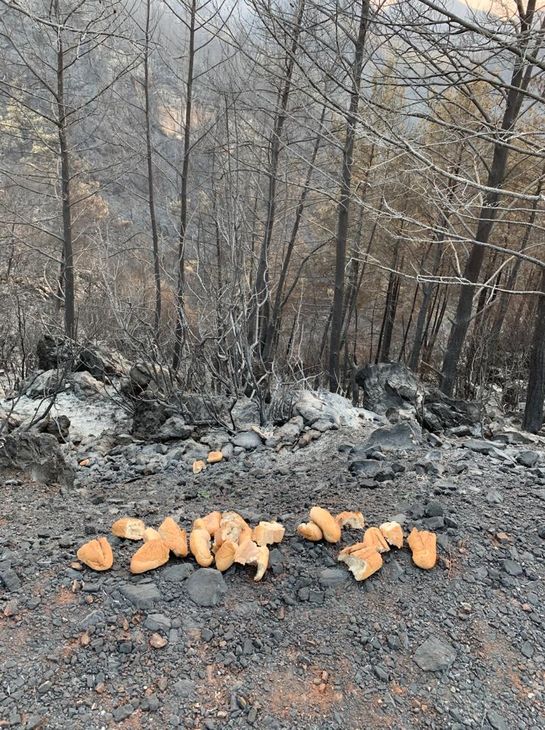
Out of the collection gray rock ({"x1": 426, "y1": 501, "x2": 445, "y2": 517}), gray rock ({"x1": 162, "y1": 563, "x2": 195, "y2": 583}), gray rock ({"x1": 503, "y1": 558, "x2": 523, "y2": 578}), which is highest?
gray rock ({"x1": 426, "y1": 501, "x2": 445, "y2": 517})

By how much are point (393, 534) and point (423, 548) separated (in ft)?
0.44

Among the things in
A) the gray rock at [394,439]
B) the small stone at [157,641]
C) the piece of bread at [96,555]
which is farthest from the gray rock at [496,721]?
the gray rock at [394,439]

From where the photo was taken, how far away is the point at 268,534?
2.16 meters

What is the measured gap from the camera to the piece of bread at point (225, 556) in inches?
79.5

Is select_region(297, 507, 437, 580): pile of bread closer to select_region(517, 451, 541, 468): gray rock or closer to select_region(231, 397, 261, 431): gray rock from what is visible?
select_region(517, 451, 541, 468): gray rock

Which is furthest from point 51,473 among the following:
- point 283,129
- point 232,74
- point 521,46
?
point 232,74

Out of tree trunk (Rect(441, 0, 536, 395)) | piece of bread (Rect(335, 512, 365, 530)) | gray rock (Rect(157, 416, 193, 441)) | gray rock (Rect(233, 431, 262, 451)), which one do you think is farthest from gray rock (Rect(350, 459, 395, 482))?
tree trunk (Rect(441, 0, 536, 395))

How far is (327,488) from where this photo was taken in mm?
2814

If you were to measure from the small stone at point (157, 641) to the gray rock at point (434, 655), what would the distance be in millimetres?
891

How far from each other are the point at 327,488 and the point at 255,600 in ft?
3.19

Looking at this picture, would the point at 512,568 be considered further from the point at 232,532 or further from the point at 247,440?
the point at 247,440

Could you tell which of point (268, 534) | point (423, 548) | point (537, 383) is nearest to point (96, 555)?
point (268, 534)

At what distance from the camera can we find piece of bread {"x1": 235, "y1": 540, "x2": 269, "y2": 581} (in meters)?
2.01

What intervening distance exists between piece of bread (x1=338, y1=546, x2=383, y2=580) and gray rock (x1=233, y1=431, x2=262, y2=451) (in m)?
1.69
